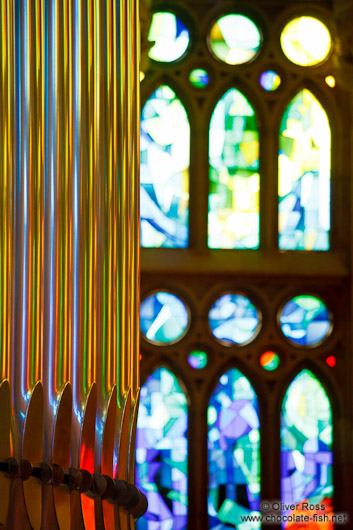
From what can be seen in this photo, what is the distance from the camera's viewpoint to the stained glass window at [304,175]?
23.6 feet

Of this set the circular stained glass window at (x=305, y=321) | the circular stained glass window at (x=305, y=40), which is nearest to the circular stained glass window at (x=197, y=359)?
the circular stained glass window at (x=305, y=321)

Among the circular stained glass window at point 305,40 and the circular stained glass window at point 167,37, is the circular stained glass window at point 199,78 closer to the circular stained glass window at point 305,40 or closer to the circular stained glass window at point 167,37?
the circular stained glass window at point 167,37

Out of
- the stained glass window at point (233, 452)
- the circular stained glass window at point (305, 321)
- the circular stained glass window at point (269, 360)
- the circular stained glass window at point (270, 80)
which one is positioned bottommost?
the stained glass window at point (233, 452)

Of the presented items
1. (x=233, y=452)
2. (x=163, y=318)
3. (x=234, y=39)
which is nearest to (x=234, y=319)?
(x=163, y=318)

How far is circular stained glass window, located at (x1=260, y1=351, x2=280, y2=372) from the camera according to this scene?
692cm

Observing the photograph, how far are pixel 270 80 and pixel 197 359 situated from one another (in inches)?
85.8

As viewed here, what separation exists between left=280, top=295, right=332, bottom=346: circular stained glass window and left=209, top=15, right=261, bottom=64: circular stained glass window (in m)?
1.88

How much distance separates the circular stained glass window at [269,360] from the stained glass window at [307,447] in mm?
188

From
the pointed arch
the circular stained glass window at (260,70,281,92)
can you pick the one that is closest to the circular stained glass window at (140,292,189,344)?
the pointed arch

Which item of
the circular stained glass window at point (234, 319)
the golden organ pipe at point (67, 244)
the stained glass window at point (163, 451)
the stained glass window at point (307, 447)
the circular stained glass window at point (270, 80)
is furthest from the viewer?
the circular stained glass window at point (270, 80)

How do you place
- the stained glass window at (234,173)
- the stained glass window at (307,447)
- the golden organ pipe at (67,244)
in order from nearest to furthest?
the golden organ pipe at (67,244)
the stained glass window at (307,447)
the stained glass window at (234,173)

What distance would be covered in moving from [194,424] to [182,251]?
1.24m

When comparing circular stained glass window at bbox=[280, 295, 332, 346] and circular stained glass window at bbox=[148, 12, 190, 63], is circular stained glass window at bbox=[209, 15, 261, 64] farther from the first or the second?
circular stained glass window at bbox=[280, 295, 332, 346]

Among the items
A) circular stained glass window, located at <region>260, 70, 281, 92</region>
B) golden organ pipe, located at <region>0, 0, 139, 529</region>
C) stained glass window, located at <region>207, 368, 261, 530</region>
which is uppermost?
circular stained glass window, located at <region>260, 70, 281, 92</region>
